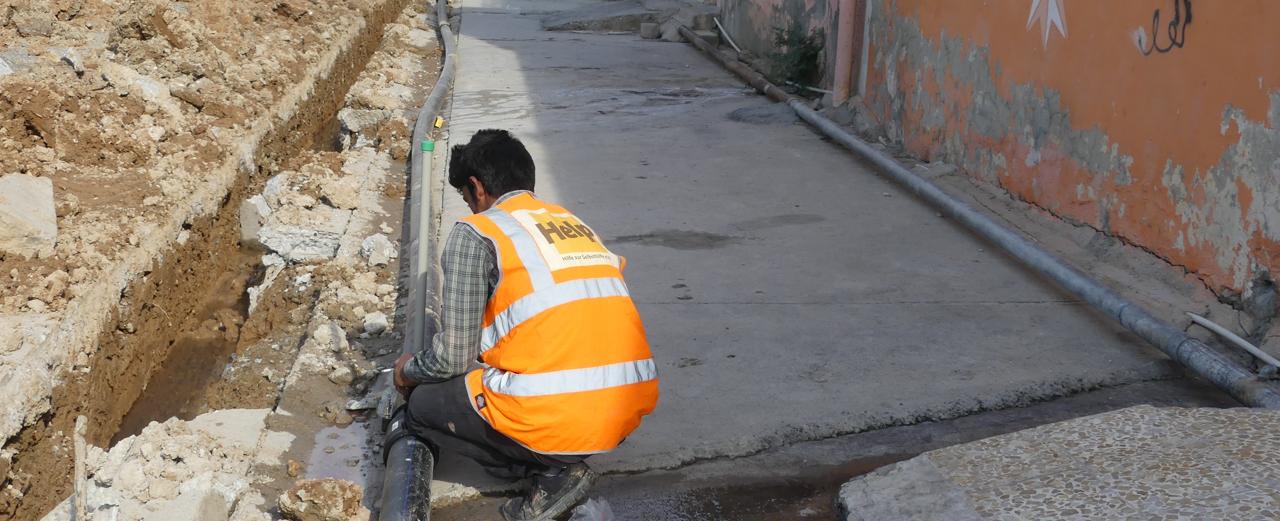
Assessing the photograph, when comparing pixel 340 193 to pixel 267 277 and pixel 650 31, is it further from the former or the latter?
pixel 650 31

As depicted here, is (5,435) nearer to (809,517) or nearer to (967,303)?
(809,517)

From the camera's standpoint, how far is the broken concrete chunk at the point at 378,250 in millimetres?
6006

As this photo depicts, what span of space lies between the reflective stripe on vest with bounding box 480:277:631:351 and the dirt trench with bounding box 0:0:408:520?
7.68 feet

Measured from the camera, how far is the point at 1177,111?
17.0ft

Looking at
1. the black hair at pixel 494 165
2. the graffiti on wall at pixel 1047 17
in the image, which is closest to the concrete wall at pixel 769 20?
the graffiti on wall at pixel 1047 17

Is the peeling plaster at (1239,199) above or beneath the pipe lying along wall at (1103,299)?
above

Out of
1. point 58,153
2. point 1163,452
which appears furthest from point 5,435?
point 1163,452

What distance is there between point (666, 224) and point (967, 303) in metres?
1.97

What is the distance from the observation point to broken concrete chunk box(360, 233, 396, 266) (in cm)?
601

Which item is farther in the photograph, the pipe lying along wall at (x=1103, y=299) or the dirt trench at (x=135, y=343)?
the dirt trench at (x=135, y=343)

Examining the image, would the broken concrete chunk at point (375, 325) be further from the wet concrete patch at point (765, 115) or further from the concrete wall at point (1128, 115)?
the wet concrete patch at point (765, 115)

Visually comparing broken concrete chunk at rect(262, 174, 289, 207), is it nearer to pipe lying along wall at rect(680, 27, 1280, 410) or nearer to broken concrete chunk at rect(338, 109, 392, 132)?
broken concrete chunk at rect(338, 109, 392, 132)

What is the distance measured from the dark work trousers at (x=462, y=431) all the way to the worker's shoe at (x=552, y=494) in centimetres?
4

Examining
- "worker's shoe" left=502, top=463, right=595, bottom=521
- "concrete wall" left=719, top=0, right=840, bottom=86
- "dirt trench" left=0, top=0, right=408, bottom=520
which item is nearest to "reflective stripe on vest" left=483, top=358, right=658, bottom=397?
"worker's shoe" left=502, top=463, right=595, bottom=521
